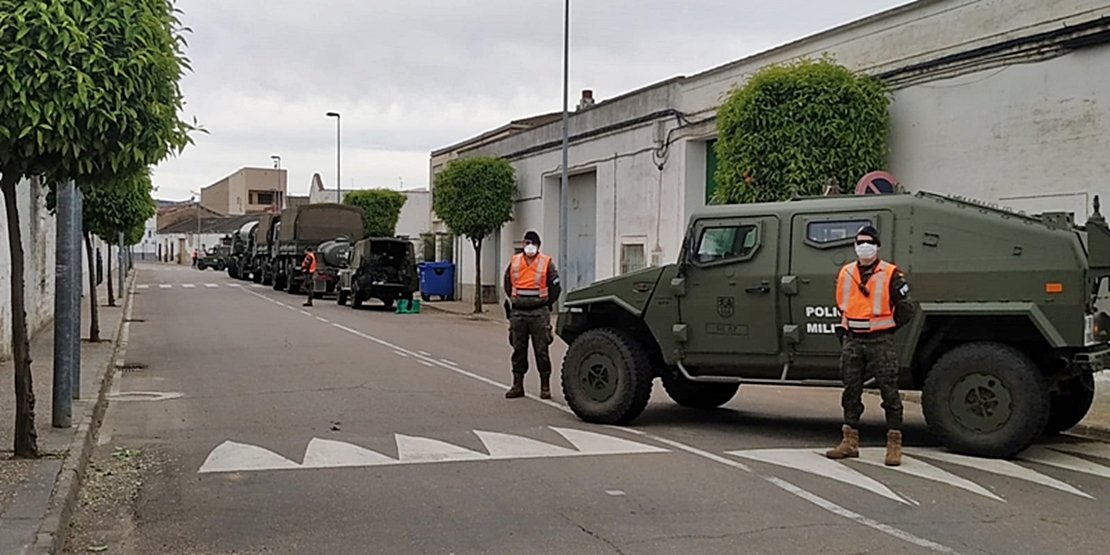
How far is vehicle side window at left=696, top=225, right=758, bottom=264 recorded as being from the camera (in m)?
10.3

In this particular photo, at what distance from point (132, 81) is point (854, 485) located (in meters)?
5.57

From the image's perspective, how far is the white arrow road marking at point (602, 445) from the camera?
30.8 ft

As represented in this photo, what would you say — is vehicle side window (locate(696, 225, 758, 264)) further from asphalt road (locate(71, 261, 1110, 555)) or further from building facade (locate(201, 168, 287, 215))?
building facade (locate(201, 168, 287, 215))

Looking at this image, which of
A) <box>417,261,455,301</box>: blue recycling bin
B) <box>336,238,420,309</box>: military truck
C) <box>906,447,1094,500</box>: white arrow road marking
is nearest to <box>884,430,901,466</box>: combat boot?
<box>906,447,1094,500</box>: white arrow road marking

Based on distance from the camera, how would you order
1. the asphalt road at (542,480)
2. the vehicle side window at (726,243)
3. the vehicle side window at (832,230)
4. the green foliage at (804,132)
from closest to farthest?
the asphalt road at (542,480)
the vehicle side window at (832,230)
the vehicle side window at (726,243)
the green foliage at (804,132)

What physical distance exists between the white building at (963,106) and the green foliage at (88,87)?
1078 centimetres

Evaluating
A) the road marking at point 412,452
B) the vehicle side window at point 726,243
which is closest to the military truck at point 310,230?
the vehicle side window at point 726,243

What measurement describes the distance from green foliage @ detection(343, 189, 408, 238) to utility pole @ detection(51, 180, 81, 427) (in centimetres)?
4117

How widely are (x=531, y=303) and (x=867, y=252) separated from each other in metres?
4.78

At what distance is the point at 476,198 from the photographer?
104ft

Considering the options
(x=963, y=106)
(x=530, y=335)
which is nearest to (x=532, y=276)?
(x=530, y=335)

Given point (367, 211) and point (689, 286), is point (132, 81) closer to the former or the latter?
point (689, 286)

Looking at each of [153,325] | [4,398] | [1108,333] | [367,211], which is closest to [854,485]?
[1108,333]

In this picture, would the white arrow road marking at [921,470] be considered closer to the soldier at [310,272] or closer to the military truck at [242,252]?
the soldier at [310,272]
